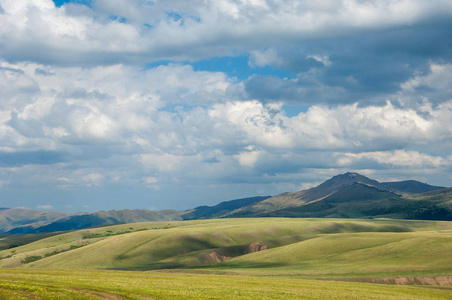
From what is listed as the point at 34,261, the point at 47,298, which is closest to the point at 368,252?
the point at 47,298

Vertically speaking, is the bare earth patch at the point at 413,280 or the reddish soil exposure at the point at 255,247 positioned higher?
the reddish soil exposure at the point at 255,247

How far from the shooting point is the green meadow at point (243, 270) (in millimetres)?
48156

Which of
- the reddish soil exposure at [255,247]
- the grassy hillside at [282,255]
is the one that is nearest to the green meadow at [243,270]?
the grassy hillside at [282,255]

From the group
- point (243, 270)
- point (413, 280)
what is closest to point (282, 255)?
point (243, 270)

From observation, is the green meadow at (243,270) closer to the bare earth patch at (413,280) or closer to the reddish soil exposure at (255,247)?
the bare earth patch at (413,280)

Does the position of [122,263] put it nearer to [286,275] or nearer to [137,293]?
[286,275]

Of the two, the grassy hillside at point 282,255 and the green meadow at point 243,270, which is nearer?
the green meadow at point 243,270

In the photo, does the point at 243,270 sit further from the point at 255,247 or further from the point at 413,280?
the point at 255,247

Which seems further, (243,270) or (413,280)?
(243,270)

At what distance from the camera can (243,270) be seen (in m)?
123

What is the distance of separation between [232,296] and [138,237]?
161 m

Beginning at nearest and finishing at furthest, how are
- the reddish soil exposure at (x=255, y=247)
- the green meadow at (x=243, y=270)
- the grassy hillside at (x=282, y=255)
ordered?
the green meadow at (x=243, y=270) < the grassy hillside at (x=282, y=255) < the reddish soil exposure at (x=255, y=247)

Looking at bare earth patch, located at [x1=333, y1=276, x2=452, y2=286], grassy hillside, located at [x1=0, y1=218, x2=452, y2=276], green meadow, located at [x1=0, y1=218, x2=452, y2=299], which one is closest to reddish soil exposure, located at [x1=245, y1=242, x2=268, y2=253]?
grassy hillside, located at [x1=0, y1=218, x2=452, y2=276]

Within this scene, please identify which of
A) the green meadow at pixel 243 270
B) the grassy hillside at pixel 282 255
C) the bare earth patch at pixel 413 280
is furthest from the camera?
the grassy hillside at pixel 282 255
